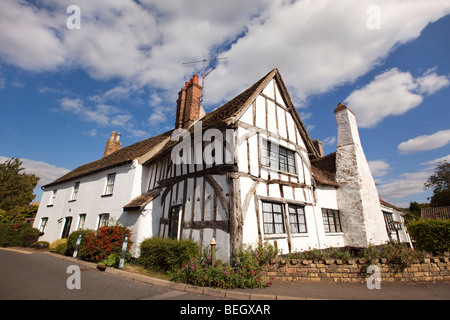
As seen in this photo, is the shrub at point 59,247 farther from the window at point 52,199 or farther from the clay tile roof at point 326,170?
the clay tile roof at point 326,170

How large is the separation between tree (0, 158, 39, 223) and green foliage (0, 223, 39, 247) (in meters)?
11.0

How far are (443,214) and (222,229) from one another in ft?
89.0

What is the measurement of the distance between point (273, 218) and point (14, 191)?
33090mm

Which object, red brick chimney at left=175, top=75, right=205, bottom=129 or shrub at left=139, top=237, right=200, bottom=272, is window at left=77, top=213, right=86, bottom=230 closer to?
red brick chimney at left=175, top=75, right=205, bottom=129

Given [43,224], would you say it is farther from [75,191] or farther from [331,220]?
[331,220]

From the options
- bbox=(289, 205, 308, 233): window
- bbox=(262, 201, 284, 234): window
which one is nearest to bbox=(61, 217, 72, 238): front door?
bbox=(262, 201, 284, 234): window

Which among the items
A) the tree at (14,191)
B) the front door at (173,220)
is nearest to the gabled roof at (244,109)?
the front door at (173,220)

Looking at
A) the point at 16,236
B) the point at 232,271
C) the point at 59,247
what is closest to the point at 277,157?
the point at 232,271

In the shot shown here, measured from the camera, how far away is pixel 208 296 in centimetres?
481

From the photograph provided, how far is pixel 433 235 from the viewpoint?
7852 millimetres

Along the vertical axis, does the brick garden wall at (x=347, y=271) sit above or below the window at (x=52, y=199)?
below

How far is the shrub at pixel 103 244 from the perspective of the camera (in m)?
8.39

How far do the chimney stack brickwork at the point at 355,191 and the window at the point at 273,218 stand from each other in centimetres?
546
